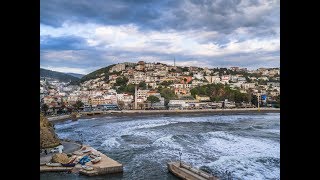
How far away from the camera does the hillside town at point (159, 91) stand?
20219 millimetres

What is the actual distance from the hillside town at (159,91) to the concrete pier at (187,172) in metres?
12.9

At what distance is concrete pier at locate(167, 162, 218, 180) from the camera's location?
6111 mm

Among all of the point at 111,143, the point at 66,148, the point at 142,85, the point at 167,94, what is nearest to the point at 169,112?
the point at 167,94

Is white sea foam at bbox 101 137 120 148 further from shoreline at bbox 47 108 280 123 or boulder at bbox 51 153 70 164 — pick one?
shoreline at bbox 47 108 280 123

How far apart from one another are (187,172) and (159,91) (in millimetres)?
15516

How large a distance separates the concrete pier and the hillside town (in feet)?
42.3

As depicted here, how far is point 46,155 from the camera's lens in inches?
324

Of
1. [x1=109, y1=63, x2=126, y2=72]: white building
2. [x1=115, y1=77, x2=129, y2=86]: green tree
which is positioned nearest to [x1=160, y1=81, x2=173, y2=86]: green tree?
[x1=115, y1=77, x2=129, y2=86]: green tree

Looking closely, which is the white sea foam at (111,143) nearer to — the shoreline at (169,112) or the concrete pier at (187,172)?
the concrete pier at (187,172)

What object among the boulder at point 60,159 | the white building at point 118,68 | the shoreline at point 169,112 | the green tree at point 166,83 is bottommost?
the boulder at point 60,159

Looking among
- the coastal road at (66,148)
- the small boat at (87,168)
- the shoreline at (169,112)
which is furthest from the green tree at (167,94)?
the small boat at (87,168)

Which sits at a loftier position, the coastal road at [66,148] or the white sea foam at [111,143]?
the white sea foam at [111,143]
